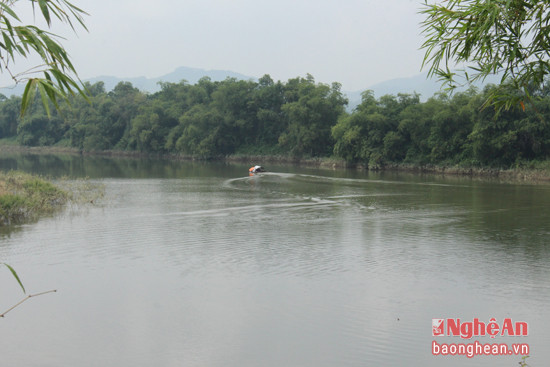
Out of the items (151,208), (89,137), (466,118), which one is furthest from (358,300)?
(89,137)

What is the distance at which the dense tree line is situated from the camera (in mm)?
36906

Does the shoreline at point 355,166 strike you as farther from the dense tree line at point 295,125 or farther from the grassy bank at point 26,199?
the grassy bank at point 26,199

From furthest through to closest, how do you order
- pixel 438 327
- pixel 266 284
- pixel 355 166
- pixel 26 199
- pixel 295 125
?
1. pixel 295 125
2. pixel 355 166
3. pixel 26 199
4. pixel 266 284
5. pixel 438 327

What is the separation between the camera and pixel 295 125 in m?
57.4

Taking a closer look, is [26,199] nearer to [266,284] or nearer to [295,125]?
[266,284]

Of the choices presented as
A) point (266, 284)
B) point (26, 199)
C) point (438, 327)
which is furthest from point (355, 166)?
point (438, 327)

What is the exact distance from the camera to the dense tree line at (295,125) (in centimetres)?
3691

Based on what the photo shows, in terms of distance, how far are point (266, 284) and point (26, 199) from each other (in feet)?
34.2

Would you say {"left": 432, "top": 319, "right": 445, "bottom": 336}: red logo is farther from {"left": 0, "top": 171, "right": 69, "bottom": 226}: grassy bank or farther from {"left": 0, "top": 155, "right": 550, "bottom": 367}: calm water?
{"left": 0, "top": 171, "right": 69, "bottom": 226}: grassy bank

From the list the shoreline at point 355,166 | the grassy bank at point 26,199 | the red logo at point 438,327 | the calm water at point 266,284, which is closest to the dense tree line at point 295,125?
the shoreline at point 355,166

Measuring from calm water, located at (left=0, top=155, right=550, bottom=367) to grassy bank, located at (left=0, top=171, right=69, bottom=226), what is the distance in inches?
30.1

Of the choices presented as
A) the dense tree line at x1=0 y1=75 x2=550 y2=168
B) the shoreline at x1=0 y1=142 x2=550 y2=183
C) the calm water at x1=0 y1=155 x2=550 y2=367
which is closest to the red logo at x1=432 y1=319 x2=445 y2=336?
the calm water at x1=0 y1=155 x2=550 y2=367

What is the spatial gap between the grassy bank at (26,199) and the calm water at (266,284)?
76 cm

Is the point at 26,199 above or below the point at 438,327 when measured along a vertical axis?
above
